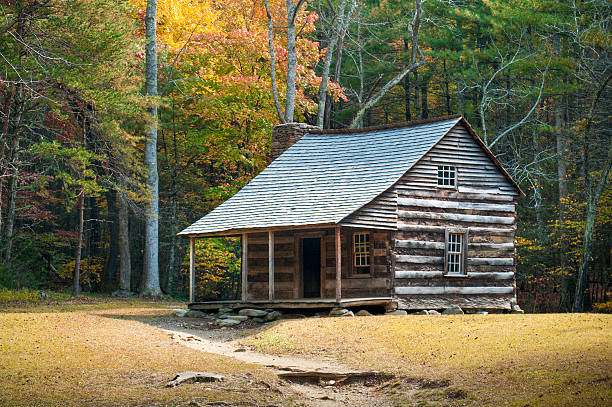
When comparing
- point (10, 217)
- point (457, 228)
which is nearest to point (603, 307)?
point (457, 228)

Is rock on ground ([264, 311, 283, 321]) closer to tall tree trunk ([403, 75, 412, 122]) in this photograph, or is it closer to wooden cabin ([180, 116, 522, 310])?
wooden cabin ([180, 116, 522, 310])

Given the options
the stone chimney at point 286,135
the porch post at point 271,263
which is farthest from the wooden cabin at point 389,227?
the stone chimney at point 286,135

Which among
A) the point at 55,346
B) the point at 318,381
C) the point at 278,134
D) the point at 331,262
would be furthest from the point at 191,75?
the point at 318,381

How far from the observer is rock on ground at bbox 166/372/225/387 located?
39.9 feet

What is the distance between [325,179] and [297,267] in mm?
3232

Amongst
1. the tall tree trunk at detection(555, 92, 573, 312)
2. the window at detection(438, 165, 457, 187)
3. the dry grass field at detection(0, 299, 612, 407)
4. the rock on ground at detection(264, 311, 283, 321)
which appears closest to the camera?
the dry grass field at detection(0, 299, 612, 407)

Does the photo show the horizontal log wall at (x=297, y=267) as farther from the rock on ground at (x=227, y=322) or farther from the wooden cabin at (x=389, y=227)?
the rock on ground at (x=227, y=322)

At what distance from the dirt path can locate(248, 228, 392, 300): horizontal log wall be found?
217 inches

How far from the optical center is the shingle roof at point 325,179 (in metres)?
22.7

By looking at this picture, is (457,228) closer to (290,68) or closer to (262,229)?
(262,229)

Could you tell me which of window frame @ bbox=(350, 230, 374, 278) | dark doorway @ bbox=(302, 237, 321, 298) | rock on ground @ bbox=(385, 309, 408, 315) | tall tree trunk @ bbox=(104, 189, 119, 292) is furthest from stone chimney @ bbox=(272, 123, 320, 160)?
tall tree trunk @ bbox=(104, 189, 119, 292)

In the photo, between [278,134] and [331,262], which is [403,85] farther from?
[331,262]

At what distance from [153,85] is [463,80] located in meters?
17.6

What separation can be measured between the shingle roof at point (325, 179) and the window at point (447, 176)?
1.00 m
